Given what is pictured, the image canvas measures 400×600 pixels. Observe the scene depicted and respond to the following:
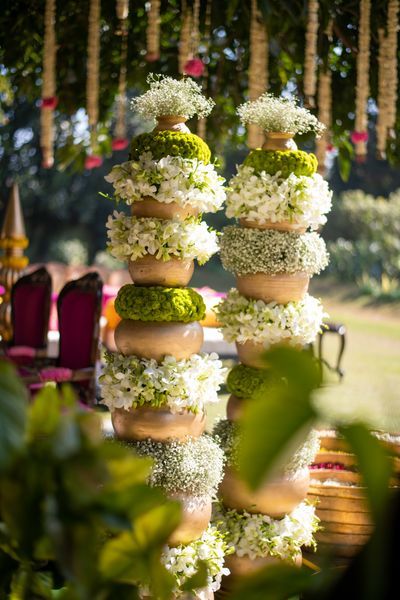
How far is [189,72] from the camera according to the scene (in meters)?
5.90

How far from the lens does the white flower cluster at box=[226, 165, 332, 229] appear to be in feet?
11.5

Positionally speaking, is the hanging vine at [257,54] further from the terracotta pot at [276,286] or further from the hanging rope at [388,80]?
the terracotta pot at [276,286]

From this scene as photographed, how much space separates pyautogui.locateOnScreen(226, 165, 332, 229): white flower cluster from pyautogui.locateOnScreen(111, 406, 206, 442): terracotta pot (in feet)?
3.08

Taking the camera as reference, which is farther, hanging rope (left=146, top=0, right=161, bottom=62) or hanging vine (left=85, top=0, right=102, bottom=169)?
hanging vine (left=85, top=0, right=102, bottom=169)

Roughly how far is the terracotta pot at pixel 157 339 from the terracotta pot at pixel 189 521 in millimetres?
545

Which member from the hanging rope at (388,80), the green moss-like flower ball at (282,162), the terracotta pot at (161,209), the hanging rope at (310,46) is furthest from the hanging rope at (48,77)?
the terracotta pot at (161,209)

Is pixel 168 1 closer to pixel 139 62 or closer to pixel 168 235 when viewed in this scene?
pixel 139 62

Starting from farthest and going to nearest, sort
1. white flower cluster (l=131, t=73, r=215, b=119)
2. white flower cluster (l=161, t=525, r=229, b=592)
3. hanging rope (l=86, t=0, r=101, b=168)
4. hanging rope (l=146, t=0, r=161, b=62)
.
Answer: hanging rope (l=86, t=0, r=101, b=168), hanging rope (l=146, t=0, r=161, b=62), white flower cluster (l=131, t=73, r=215, b=119), white flower cluster (l=161, t=525, r=229, b=592)

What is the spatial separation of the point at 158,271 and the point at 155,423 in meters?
0.59

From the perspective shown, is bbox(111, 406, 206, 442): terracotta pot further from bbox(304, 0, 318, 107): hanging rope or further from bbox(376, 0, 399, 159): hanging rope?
bbox(376, 0, 399, 159): hanging rope

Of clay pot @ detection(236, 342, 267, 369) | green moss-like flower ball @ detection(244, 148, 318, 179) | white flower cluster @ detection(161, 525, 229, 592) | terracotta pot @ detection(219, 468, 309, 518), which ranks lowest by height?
white flower cluster @ detection(161, 525, 229, 592)

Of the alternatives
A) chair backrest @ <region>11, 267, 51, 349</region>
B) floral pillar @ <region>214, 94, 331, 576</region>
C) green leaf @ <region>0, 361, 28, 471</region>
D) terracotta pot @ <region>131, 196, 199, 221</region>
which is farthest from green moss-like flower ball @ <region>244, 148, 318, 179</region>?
green leaf @ <region>0, 361, 28, 471</region>

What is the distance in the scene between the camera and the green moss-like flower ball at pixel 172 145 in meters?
3.20

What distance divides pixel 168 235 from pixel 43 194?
23514 millimetres
